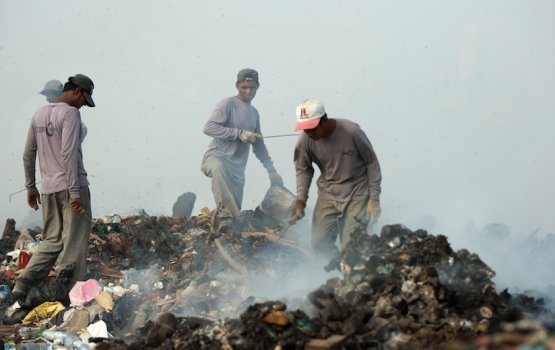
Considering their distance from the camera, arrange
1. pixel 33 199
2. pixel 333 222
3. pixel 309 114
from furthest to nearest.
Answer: pixel 33 199
pixel 333 222
pixel 309 114

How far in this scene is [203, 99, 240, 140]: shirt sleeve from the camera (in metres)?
8.94

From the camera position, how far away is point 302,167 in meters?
6.73

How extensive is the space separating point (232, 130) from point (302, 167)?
2.43m

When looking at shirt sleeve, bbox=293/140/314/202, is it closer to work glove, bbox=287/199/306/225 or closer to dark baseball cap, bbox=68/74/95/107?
work glove, bbox=287/199/306/225

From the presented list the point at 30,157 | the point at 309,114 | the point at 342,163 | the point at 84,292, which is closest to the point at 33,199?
the point at 30,157

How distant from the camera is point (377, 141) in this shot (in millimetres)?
14859

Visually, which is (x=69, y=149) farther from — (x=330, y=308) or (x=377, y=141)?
(x=377, y=141)

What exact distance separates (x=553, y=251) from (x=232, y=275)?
4250mm

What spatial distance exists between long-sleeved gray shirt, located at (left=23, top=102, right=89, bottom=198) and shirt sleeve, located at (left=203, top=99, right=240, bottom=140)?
7.71 ft

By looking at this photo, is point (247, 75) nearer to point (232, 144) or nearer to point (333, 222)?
point (232, 144)

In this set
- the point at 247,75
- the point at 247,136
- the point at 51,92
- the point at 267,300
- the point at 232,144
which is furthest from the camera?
the point at 232,144

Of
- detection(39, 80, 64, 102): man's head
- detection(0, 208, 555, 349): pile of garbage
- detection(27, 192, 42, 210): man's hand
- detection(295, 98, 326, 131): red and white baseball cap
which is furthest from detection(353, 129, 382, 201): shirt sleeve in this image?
detection(39, 80, 64, 102): man's head

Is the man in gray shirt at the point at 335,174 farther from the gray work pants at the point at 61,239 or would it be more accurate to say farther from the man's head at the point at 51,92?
the man's head at the point at 51,92

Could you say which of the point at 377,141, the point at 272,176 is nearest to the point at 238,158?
the point at 272,176
